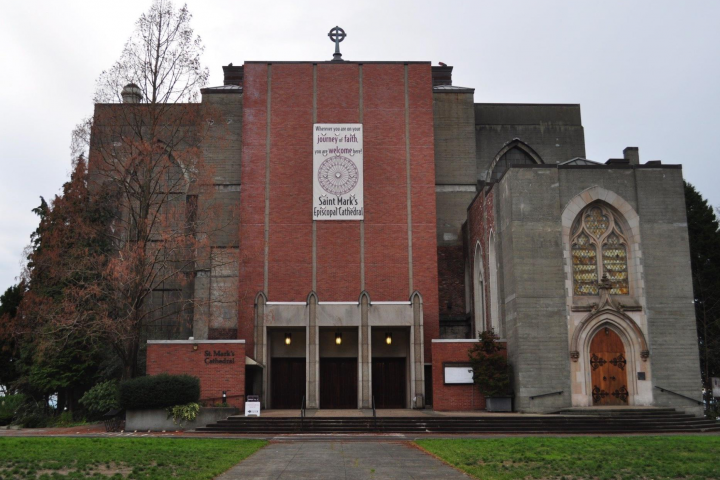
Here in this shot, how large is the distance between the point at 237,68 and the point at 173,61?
14097 mm

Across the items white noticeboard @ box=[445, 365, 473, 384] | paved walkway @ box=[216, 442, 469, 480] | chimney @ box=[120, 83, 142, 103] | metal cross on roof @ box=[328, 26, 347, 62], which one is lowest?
paved walkway @ box=[216, 442, 469, 480]

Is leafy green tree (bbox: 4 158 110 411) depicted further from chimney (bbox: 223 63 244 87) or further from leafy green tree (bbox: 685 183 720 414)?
leafy green tree (bbox: 685 183 720 414)

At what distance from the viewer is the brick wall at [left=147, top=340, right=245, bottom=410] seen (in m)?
27.2

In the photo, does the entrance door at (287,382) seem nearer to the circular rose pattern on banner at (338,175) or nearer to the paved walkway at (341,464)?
the circular rose pattern on banner at (338,175)

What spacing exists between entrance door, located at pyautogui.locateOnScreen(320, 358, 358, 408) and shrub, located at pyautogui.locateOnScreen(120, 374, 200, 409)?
8.46 metres

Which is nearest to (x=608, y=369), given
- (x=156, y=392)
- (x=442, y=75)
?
(x=156, y=392)

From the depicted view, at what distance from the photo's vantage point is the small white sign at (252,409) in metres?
24.8

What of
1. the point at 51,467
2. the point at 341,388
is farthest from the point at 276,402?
the point at 51,467

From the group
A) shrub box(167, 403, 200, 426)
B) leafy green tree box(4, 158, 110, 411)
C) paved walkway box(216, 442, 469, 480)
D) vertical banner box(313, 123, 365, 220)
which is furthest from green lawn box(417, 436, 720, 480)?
vertical banner box(313, 123, 365, 220)

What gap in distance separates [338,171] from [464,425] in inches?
569

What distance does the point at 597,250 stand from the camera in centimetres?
2778

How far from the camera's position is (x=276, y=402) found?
105ft

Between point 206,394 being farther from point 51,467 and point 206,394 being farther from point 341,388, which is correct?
point 51,467

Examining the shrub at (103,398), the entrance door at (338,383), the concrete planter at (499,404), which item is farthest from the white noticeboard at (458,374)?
the shrub at (103,398)
